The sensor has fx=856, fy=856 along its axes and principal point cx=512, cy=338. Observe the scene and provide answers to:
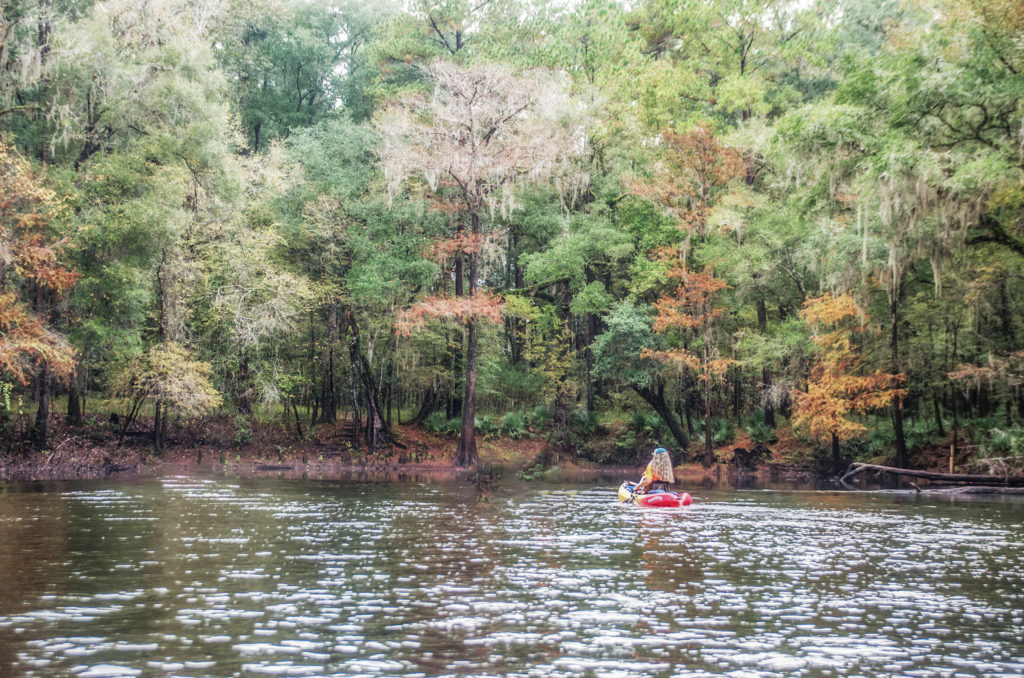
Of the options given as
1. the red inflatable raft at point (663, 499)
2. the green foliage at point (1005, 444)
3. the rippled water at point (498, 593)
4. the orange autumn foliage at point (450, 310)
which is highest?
the orange autumn foliage at point (450, 310)

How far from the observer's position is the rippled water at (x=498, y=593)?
7492 millimetres

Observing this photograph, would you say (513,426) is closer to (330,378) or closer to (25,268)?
(330,378)

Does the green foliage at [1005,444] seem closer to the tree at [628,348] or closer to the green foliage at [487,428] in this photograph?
the tree at [628,348]

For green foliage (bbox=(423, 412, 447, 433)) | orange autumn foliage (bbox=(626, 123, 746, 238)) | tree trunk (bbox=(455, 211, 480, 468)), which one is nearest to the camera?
tree trunk (bbox=(455, 211, 480, 468))

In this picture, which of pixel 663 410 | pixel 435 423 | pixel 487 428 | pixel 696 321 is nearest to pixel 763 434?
pixel 663 410

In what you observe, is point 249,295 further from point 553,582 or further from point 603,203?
point 553,582

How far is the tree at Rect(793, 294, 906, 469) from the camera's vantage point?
32.1 metres

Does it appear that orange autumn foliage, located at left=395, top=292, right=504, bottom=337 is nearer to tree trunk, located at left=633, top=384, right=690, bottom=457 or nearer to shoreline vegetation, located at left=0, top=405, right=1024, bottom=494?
shoreline vegetation, located at left=0, top=405, right=1024, bottom=494

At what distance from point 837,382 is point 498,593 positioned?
2548cm

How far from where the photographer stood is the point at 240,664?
718 centimetres

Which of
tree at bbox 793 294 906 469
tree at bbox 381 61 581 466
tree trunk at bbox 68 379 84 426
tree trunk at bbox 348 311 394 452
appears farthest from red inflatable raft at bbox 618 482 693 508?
tree trunk at bbox 68 379 84 426

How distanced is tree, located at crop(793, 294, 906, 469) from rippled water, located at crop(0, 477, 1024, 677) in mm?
13232

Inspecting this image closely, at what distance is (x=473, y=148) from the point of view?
34.6 m

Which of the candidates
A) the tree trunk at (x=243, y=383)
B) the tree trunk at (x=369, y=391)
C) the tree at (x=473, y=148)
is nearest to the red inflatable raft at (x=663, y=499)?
the tree at (x=473, y=148)
